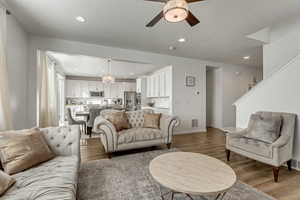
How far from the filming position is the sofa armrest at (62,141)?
6.40 feet

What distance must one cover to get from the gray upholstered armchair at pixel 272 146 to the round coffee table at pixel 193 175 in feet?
3.63

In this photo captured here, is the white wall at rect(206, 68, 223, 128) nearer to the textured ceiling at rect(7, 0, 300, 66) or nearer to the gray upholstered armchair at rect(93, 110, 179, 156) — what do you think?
the textured ceiling at rect(7, 0, 300, 66)

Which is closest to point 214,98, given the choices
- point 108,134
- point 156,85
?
point 156,85

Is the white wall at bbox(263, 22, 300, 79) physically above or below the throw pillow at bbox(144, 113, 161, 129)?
above

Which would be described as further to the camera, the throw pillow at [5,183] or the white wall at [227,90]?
the white wall at [227,90]

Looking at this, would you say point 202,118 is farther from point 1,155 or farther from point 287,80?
point 1,155

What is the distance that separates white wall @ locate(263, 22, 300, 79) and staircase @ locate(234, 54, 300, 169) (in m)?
1.36

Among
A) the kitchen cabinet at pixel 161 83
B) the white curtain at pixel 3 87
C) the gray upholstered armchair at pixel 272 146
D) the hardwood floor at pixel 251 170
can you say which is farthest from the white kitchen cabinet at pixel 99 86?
the gray upholstered armchair at pixel 272 146

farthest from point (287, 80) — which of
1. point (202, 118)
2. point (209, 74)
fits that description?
point (209, 74)

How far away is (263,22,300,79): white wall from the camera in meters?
3.41

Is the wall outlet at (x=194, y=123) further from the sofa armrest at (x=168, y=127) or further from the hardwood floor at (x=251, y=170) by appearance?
the sofa armrest at (x=168, y=127)

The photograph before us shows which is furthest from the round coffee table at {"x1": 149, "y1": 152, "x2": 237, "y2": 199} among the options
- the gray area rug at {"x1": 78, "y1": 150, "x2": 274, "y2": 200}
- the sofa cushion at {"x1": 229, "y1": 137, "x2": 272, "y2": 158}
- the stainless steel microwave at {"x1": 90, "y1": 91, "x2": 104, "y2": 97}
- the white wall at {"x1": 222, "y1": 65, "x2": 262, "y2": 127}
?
the stainless steel microwave at {"x1": 90, "y1": 91, "x2": 104, "y2": 97}

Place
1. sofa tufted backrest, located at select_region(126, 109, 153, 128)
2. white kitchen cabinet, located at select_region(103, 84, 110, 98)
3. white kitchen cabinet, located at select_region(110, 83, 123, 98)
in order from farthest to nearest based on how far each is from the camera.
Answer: white kitchen cabinet, located at select_region(110, 83, 123, 98) → white kitchen cabinet, located at select_region(103, 84, 110, 98) → sofa tufted backrest, located at select_region(126, 109, 153, 128)

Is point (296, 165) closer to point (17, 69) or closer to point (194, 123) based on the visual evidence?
point (194, 123)
